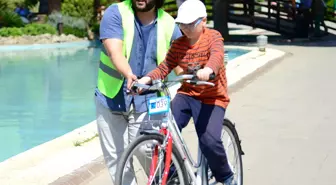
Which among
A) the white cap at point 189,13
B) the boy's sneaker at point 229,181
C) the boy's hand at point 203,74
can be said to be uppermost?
the white cap at point 189,13

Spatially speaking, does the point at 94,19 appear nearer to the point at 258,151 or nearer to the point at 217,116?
the point at 258,151

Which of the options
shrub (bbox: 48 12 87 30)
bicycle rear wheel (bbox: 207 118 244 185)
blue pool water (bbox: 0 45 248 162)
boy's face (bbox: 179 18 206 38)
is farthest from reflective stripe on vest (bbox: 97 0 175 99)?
shrub (bbox: 48 12 87 30)

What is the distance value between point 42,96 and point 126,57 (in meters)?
9.33

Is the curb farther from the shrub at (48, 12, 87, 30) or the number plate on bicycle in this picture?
the number plate on bicycle

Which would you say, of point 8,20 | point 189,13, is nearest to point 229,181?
point 189,13

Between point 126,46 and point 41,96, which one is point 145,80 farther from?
point 41,96

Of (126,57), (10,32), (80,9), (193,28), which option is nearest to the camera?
(193,28)

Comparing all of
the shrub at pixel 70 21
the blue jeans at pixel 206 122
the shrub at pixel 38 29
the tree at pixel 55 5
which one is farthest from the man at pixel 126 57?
the tree at pixel 55 5

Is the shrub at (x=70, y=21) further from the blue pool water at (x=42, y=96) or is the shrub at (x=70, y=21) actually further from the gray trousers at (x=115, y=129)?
the gray trousers at (x=115, y=129)

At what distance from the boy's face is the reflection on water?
4.96 metres

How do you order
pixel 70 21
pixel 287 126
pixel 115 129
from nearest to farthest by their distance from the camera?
1. pixel 115 129
2. pixel 287 126
3. pixel 70 21

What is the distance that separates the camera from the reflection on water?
10055mm

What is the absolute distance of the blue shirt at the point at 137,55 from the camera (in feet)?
14.4

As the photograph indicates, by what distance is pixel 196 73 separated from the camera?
163 inches
